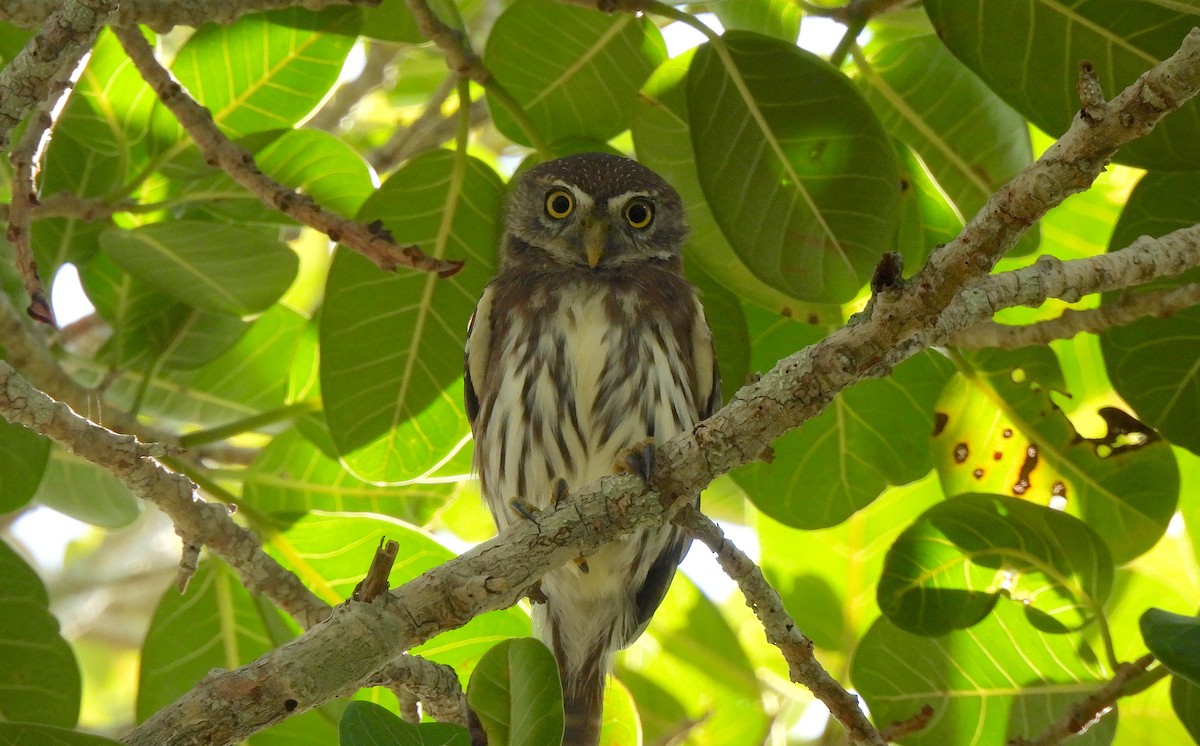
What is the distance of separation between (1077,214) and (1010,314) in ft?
1.27

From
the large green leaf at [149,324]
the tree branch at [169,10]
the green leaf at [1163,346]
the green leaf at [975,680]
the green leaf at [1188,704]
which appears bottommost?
the green leaf at [1188,704]

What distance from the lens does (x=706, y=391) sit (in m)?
3.84

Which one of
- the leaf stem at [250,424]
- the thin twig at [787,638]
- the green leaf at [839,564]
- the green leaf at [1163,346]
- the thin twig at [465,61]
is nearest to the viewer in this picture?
the thin twig at [787,638]

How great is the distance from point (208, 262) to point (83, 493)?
112 centimetres

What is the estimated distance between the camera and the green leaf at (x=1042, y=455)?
126 inches

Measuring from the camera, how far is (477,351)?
389 cm

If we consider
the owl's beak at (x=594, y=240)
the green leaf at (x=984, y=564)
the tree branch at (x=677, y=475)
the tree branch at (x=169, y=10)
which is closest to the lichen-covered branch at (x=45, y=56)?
the tree branch at (x=169, y=10)

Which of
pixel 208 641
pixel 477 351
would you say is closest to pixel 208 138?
pixel 477 351

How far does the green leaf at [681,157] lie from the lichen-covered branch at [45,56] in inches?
56.8

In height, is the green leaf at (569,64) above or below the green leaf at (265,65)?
below

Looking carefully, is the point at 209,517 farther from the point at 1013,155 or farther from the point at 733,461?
the point at 1013,155

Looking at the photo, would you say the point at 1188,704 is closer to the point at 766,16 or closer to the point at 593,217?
the point at 766,16

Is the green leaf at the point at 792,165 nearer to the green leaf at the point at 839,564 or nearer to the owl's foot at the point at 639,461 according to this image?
the owl's foot at the point at 639,461

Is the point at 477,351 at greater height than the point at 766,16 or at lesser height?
lesser
